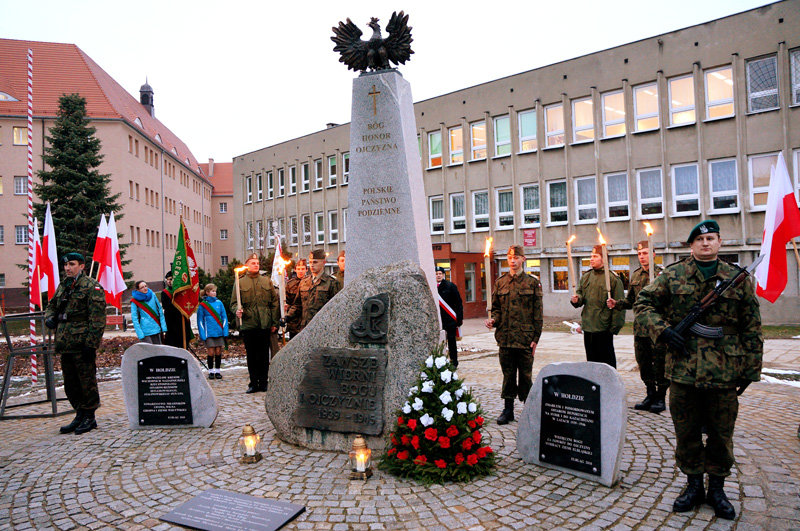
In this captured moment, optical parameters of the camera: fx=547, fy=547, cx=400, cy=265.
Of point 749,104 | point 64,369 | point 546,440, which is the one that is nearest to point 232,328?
point 64,369

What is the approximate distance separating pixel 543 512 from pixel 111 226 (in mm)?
10120

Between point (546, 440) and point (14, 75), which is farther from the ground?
point (14, 75)

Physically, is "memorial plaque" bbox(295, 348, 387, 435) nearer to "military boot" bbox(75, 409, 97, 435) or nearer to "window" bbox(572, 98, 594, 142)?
"military boot" bbox(75, 409, 97, 435)

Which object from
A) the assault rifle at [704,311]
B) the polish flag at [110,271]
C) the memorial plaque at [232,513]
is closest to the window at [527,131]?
the polish flag at [110,271]

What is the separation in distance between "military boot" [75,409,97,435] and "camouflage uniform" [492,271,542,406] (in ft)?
15.6

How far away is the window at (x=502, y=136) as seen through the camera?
81.9 ft

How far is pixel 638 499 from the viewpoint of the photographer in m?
4.02

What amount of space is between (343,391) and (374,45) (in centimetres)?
439

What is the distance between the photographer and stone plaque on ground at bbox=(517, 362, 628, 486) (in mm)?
4234

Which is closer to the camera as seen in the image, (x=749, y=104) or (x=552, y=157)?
(x=749, y=104)

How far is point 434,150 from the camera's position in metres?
27.8

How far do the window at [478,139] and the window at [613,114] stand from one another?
18.5ft

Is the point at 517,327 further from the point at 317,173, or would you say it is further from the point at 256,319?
the point at 317,173

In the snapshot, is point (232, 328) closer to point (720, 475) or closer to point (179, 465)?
point (179, 465)
